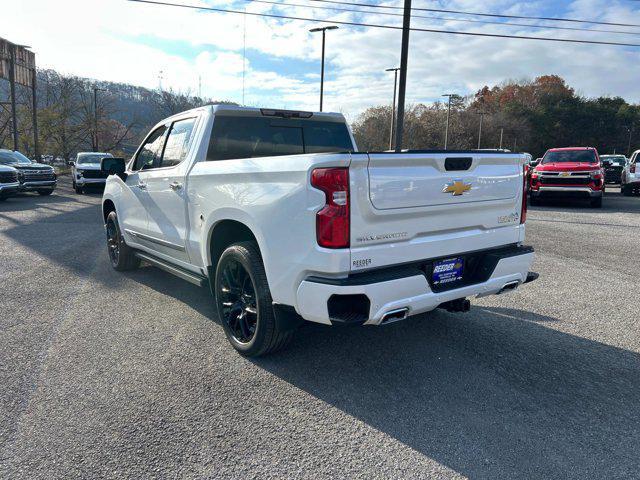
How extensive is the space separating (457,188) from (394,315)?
41.2 inches

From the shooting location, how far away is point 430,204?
10.7 ft

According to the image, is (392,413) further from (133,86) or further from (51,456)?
(133,86)

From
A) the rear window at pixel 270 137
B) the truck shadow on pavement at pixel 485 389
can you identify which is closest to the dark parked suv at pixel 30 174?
the rear window at pixel 270 137

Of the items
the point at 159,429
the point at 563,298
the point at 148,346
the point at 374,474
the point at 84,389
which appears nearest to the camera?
the point at 374,474

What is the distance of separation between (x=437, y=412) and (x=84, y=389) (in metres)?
2.42

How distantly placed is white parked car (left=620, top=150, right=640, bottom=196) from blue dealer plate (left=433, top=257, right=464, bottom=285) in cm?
1991

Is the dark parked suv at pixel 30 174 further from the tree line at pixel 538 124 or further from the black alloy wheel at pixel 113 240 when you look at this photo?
the tree line at pixel 538 124

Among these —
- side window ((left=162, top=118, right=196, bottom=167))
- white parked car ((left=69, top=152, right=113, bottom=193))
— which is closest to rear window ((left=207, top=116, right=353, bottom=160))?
side window ((left=162, top=118, right=196, bottom=167))

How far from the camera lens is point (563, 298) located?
547 cm

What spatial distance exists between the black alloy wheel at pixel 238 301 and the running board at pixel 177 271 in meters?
0.47

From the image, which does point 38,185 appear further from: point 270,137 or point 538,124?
point 538,124

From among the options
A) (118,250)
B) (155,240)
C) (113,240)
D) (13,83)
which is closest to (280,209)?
(155,240)

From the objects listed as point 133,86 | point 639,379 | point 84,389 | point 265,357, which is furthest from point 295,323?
point 133,86

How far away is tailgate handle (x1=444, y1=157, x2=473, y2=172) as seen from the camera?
10.9 feet
